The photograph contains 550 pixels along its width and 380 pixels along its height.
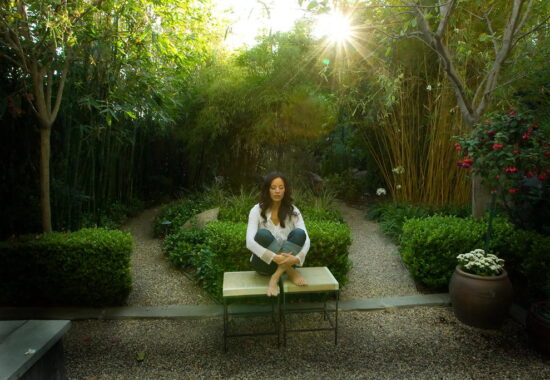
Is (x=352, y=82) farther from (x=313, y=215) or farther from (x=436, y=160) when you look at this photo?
(x=313, y=215)

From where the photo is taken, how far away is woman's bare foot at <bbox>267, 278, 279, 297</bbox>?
2.28 metres

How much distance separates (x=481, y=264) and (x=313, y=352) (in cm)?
130

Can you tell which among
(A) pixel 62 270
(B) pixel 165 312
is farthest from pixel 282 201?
(A) pixel 62 270

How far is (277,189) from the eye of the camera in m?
2.51

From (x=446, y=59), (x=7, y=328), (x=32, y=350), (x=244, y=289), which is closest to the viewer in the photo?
(x=32, y=350)

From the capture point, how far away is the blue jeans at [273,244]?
2.37 metres

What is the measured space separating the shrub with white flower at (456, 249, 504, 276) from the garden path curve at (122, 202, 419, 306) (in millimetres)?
642

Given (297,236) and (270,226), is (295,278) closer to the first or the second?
(297,236)

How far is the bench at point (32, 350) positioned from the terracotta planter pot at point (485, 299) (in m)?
2.46

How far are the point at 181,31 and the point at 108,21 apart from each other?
0.69 m

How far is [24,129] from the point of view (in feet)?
10.8

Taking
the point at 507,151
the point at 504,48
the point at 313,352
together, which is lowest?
the point at 313,352

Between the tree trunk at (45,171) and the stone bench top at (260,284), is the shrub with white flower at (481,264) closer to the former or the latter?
the stone bench top at (260,284)

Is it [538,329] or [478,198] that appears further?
[478,198]
